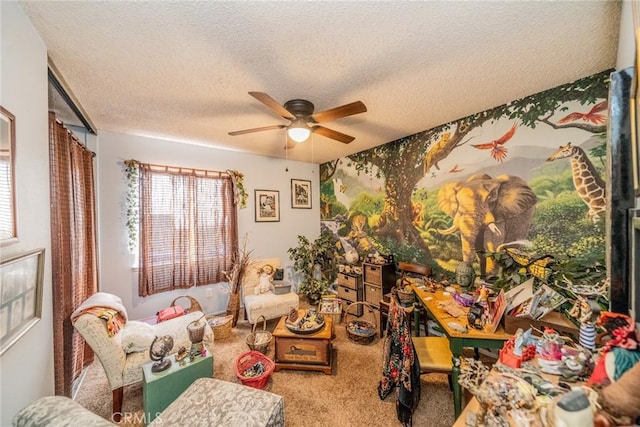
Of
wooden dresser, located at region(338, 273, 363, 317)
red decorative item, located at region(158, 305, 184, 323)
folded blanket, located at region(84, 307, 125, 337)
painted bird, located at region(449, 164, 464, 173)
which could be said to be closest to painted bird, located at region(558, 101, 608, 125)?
painted bird, located at region(449, 164, 464, 173)

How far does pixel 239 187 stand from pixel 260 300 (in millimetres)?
1757

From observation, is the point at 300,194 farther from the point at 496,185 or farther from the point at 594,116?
the point at 594,116

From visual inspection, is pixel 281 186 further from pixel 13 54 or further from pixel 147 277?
pixel 13 54

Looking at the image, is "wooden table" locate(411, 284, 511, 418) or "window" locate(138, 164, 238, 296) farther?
"window" locate(138, 164, 238, 296)

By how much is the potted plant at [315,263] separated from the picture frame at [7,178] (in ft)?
10.4

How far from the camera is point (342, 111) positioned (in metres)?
1.71

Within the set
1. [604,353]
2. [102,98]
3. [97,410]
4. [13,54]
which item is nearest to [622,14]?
[604,353]

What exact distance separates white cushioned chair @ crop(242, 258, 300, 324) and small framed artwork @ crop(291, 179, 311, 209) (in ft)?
4.34

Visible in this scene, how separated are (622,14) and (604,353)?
5.49 ft

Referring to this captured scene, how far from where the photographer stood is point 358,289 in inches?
132

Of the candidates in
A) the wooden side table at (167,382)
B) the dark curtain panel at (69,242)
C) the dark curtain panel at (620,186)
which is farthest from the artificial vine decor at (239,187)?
the dark curtain panel at (620,186)

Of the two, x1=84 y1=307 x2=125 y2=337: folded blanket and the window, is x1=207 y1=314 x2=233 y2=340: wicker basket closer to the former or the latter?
the window

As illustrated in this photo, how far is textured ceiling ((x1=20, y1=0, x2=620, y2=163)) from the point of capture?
1158 millimetres

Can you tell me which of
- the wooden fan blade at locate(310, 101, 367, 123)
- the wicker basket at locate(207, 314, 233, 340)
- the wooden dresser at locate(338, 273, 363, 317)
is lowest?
the wicker basket at locate(207, 314, 233, 340)
